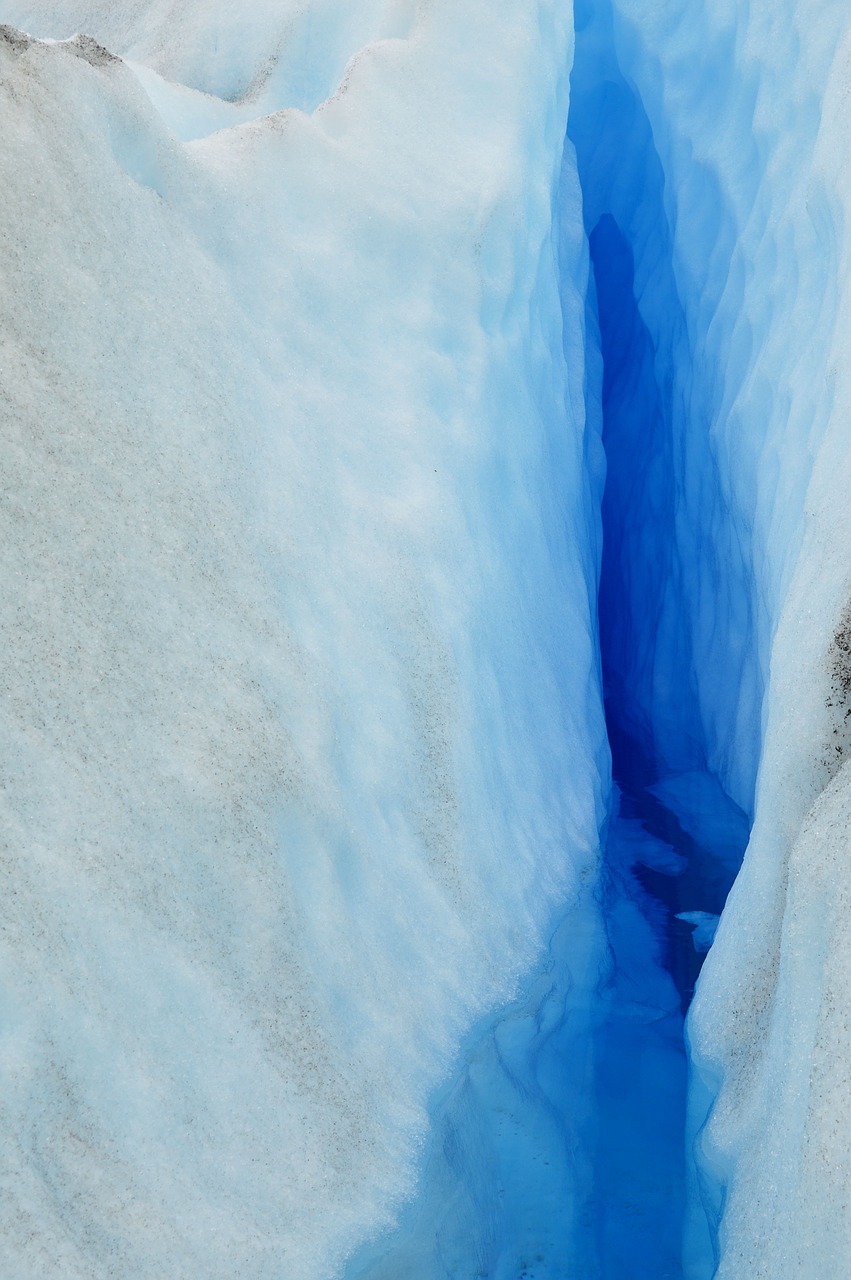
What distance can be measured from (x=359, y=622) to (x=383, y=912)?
0.96m

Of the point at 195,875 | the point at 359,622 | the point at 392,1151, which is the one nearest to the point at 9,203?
the point at 359,622

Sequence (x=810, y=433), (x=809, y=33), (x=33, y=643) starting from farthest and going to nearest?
1. (x=809, y=33)
2. (x=810, y=433)
3. (x=33, y=643)

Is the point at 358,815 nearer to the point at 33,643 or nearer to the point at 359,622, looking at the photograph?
the point at 359,622

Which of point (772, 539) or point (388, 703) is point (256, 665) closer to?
point (388, 703)

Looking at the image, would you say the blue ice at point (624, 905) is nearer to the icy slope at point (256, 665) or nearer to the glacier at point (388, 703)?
the glacier at point (388, 703)

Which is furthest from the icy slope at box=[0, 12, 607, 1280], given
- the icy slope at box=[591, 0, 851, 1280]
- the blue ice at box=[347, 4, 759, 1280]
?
the icy slope at box=[591, 0, 851, 1280]

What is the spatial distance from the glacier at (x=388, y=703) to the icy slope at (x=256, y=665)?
13mm

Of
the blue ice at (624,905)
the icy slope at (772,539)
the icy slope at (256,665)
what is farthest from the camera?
the blue ice at (624,905)

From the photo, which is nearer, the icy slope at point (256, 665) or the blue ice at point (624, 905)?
the icy slope at point (256, 665)

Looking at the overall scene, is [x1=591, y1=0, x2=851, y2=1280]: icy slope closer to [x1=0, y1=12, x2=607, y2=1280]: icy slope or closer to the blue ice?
the blue ice

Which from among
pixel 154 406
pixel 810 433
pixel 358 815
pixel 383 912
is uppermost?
pixel 810 433

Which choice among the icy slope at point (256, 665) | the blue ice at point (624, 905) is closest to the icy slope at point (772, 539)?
the blue ice at point (624, 905)

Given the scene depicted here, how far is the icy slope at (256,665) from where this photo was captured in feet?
8.25

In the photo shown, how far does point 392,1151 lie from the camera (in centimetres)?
308
